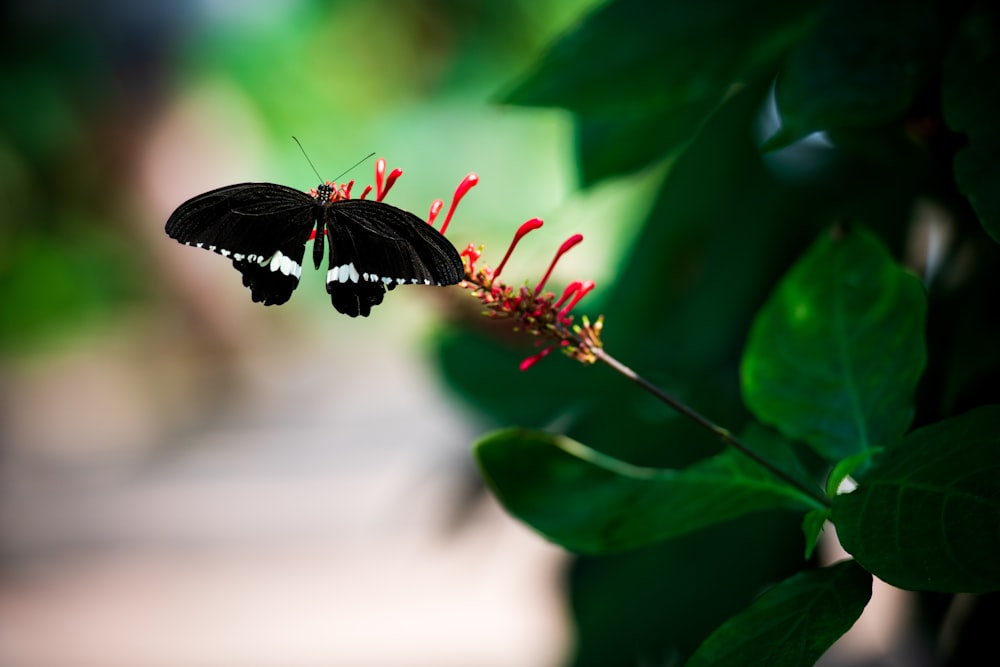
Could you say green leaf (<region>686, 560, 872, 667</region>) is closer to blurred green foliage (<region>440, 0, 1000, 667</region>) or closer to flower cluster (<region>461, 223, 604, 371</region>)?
blurred green foliage (<region>440, 0, 1000, 667</region>)

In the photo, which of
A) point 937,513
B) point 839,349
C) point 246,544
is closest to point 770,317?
point 839,349

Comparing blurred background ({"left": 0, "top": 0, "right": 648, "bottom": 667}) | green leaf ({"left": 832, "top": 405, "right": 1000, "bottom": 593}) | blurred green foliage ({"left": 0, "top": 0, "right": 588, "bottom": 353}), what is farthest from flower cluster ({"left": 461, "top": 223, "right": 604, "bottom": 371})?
blurred green foliage ({"left": 0, "top": 0, "right": 588, "bottom": 353})

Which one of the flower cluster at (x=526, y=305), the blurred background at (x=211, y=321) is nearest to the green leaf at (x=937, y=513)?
the flower cluster at (x=526, y=305)

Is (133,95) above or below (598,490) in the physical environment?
above

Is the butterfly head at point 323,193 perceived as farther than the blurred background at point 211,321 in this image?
No

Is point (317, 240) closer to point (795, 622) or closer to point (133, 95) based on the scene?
point (795, 622)

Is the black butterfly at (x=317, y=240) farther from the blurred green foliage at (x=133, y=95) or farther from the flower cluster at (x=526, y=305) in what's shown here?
the blurred green foliage at (x=133, y=95)

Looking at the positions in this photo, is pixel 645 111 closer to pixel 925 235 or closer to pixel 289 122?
pixel 925 235
